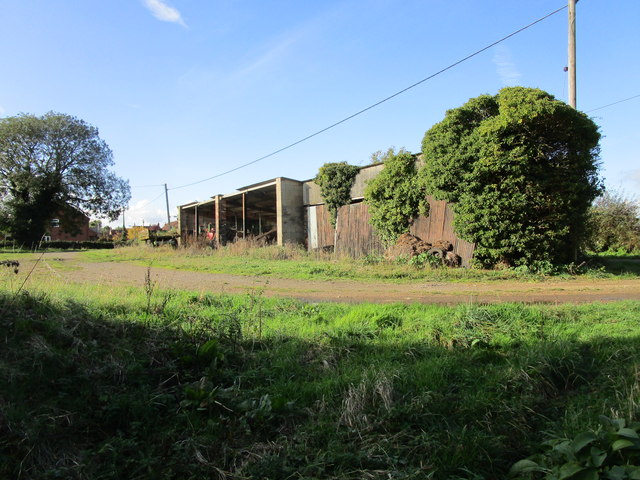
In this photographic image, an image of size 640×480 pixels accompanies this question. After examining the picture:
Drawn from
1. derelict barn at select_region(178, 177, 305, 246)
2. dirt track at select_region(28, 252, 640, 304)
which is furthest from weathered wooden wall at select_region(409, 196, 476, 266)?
derelict barn at select_region(178, 177, 305, 246)

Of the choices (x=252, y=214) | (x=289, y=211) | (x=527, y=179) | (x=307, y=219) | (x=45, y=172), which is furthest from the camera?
(x=45, y=172)

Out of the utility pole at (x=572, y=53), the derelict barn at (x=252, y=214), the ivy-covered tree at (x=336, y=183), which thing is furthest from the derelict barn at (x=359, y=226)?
the utility pole at (x=572, y=53)

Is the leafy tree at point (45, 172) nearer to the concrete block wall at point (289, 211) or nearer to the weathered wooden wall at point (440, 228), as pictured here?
the concrete block wall at point (289, 211)

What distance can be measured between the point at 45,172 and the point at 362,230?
1478 inches

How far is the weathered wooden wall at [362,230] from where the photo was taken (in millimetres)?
12375

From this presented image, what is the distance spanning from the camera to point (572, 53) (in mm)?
11867

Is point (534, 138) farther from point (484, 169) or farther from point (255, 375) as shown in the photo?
point (255, 375)

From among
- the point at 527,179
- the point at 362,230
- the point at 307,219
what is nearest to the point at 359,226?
the point at 362,230

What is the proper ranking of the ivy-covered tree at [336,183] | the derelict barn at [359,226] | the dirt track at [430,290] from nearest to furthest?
the dirt track at [430,290] < the derelict barn at [359,226] < the ivy-covered tree at [336,183]

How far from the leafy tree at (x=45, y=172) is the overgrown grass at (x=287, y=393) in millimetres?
40506

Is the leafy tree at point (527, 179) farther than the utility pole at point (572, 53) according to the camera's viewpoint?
No

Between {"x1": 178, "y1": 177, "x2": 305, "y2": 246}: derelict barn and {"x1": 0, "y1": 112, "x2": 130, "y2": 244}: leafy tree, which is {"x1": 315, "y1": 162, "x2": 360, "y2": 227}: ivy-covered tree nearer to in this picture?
{"x1": 178, "y1": 177, "x2": 305, "y2": 246}: derelict barn

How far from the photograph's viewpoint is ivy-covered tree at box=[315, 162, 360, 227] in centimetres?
1875

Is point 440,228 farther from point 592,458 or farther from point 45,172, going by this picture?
point 45,172
